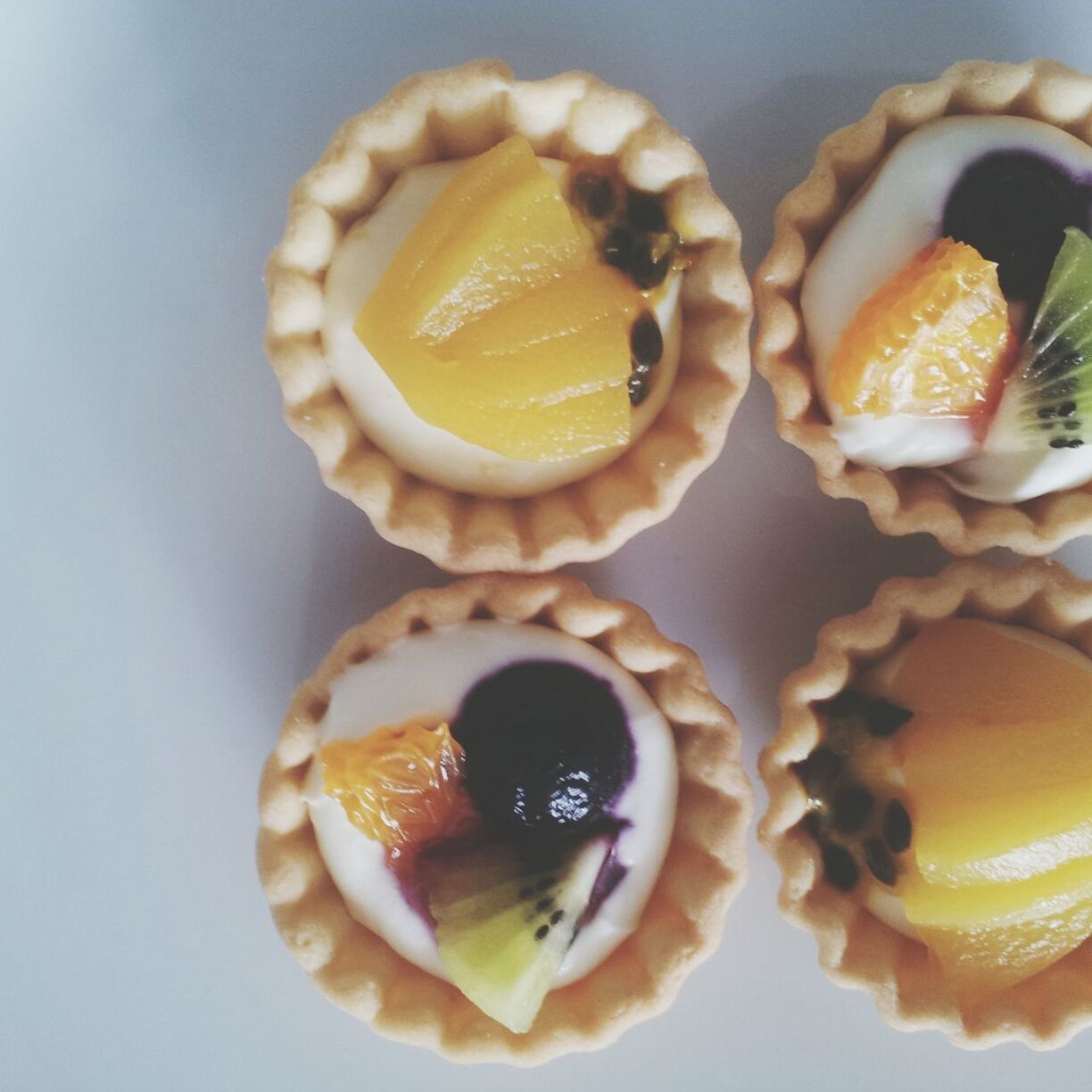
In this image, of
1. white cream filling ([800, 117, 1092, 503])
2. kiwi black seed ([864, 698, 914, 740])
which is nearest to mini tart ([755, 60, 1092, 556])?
white cream filling ([800, 117, 1092, 503])

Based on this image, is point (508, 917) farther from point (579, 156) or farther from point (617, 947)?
point (579, 156)

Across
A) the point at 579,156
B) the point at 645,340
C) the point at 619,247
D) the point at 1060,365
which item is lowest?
the point at 1060,365

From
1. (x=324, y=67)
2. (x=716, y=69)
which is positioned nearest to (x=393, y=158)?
(x=324, y=67)

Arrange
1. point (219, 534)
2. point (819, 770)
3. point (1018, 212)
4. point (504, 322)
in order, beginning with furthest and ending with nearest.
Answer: point (219, 534) → point (819, 770) → point (1018, 212) → point (504, 322)

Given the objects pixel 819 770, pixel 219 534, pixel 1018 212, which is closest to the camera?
Result: pixel 1018 212

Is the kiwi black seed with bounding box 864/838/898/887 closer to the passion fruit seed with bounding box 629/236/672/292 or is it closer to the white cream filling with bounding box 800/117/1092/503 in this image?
the white cream filling with bounding box 800/117/1092/503

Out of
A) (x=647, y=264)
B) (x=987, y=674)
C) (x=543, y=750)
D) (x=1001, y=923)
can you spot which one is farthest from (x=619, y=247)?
(x=1001, y=923)

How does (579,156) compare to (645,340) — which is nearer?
(645,340)
